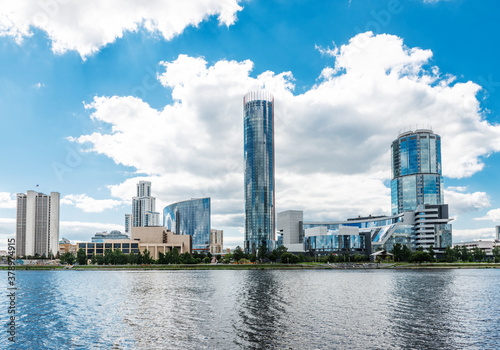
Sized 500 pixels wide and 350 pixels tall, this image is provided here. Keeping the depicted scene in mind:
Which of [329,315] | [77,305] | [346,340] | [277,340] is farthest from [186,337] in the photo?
[77,305]

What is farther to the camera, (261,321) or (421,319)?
(421,319)

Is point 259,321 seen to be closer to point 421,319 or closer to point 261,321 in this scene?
point 261,321

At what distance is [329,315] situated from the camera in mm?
58281

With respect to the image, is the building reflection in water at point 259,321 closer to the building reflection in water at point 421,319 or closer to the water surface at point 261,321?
the water surface at point 261,321

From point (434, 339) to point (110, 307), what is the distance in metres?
50.2

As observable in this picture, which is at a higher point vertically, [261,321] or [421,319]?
→ [261,321]

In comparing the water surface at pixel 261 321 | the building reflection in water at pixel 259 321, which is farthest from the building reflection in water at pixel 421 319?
the building reflection in water at pixel 259 321

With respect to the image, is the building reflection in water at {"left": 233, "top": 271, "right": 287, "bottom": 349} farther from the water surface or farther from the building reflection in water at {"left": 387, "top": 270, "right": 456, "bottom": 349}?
the building reflection in water at {"left": 387, "top": 270, "right": 456, "bottom": 349}

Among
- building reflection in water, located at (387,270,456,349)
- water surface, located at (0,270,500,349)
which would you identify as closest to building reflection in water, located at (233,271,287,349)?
water surface, located at (0,270,500,349)

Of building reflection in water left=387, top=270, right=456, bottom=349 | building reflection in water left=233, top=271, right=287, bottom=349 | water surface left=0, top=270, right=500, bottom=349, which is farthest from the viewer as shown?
building reflection in water left=387, top=270, right=456, bottom=349

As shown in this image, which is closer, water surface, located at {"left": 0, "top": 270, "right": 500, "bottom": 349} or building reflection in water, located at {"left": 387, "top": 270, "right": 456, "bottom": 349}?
water surface, located at {"left": 0, "top": 270, "right": 500, "bottom": 349}

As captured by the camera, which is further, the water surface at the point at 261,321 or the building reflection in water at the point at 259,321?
the building reflection in water at the point at 259,321

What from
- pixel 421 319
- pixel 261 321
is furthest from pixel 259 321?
pixel 421 319

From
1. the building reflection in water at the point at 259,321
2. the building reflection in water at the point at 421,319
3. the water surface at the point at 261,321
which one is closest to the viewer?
the water surface at the point at 261,321
